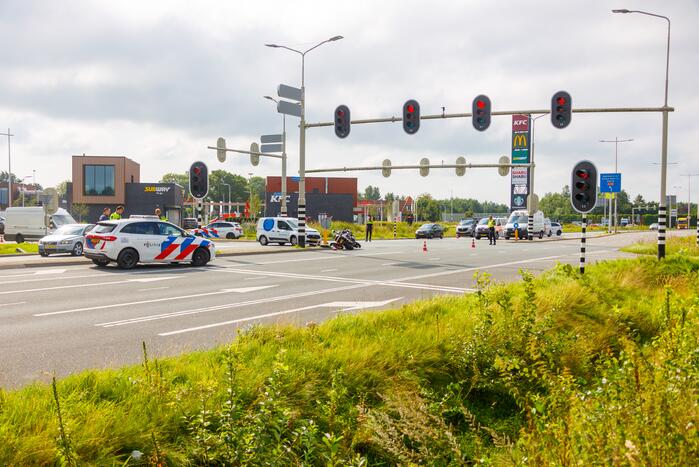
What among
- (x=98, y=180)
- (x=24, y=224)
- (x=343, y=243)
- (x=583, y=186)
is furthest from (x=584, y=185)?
(x=98, y=180)

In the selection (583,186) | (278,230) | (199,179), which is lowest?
(278,230)

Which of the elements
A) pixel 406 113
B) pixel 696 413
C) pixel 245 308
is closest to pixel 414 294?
pixel 245 308

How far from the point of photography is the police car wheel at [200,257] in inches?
759

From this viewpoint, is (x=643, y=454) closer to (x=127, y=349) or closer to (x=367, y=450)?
(x=367, y=450)

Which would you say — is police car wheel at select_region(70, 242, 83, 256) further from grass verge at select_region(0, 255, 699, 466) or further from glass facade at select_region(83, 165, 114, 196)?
glass facade at select_region(83, 165, 114, 196)

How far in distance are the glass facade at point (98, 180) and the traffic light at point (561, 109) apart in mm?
63499

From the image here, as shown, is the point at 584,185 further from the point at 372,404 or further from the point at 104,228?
the point at 104,228

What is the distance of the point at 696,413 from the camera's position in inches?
150

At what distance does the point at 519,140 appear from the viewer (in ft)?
276

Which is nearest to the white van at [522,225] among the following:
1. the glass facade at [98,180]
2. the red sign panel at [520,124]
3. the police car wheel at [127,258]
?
the red sign panel at [520,124]

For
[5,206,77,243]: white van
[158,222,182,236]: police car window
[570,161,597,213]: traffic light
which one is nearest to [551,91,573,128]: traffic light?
[570,161,597,213]: traffic light

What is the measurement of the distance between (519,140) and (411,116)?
214ft

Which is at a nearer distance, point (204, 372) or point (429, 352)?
point (204, 372)

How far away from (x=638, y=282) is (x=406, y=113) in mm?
12634
